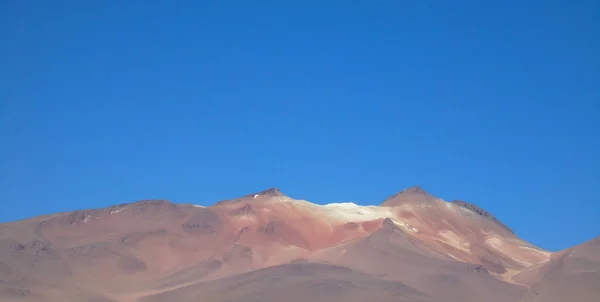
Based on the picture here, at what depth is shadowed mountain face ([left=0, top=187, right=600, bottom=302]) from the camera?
122062 millimetres

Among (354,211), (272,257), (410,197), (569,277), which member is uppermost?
(410,197)

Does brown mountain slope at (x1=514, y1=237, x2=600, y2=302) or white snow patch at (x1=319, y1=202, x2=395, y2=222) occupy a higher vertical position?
white snow patch at (x1=319, y1=202, x2=395, y2=222)

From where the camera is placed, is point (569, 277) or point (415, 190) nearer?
point (569, 277)

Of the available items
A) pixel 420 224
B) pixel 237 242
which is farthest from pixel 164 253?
pixel 420 224

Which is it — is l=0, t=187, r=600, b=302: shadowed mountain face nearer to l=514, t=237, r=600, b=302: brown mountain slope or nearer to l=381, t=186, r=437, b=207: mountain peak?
l=514, t=237, r=600, b=302: brown mountain slope

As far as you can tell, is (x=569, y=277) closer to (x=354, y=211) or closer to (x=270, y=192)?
(x=354, y=211)

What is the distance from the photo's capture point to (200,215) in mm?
148625

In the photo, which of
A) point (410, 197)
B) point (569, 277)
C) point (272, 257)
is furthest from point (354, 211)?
point (569, 277)

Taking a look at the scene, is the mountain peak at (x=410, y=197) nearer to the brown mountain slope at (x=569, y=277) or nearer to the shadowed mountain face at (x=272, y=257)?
the shadowed mountain face at (x=272, y=257)

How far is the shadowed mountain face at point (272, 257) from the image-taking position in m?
122

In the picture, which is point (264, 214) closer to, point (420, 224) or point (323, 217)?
point (323, 217)

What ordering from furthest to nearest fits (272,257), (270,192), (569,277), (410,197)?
1. (410,197)
2. (270,192)
3. (272,257)
4. (569,277)

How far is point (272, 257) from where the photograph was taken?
439ft

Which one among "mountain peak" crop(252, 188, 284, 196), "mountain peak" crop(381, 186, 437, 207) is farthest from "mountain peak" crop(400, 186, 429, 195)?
"mountain peak" crop(252, 188, 284, 196)
